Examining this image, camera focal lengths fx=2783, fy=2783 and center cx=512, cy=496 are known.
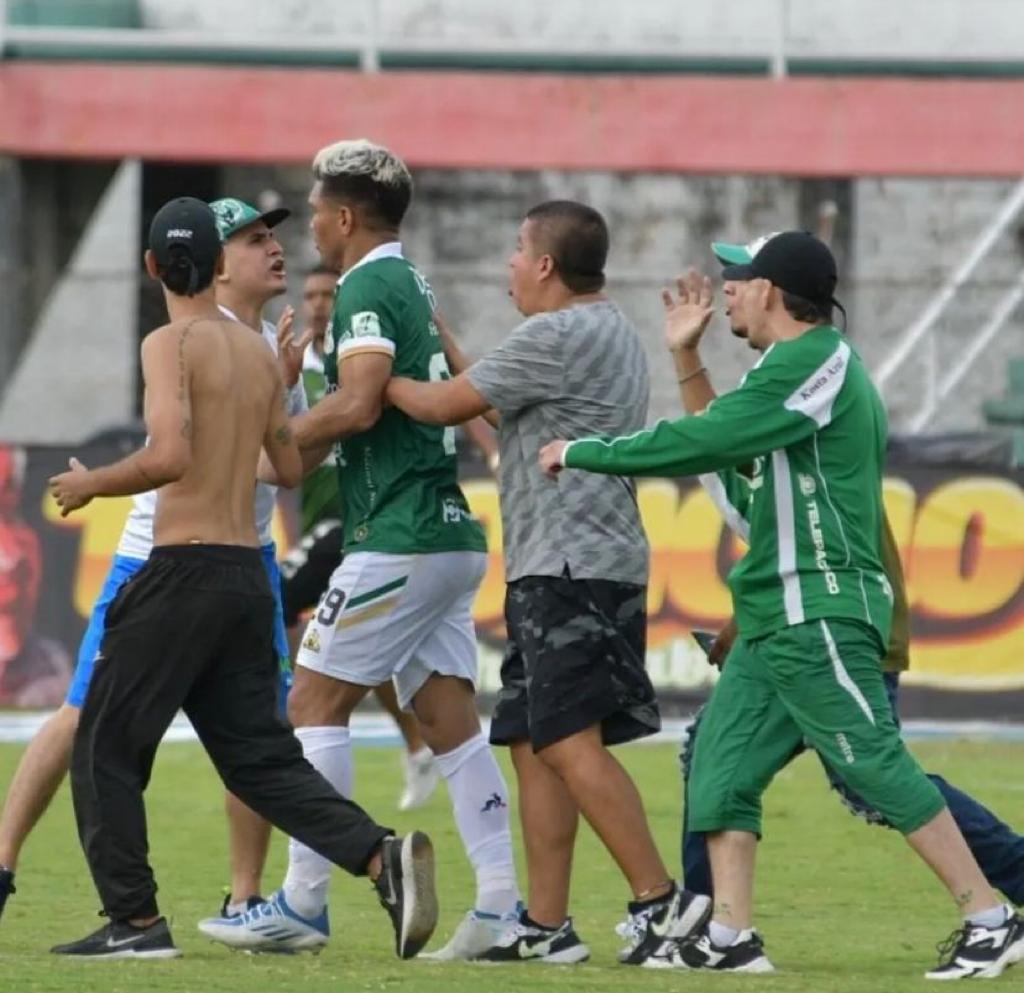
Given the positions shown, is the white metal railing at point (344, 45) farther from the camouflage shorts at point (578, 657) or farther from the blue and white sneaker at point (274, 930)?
the blue and white sneaker at point (274, 930)

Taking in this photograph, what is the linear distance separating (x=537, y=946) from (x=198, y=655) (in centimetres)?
135

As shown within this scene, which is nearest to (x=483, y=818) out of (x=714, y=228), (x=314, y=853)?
(x=314, y=853)

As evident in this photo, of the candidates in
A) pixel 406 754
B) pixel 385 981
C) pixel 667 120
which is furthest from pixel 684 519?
pixel 385 981

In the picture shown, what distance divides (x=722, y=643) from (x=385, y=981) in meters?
1.73

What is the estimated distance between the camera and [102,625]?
769 cm

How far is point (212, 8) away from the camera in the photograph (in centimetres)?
2291

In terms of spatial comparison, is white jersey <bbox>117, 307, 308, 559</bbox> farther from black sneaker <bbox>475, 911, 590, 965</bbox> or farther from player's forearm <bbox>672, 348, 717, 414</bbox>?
black sneaker <bbox>475, 911, 590, 965</bbox>

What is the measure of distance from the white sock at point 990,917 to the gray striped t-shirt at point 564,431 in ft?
4.45

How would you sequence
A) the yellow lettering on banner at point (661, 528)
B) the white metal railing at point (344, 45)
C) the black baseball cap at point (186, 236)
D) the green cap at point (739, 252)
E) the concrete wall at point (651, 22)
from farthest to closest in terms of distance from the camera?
the concrete wall at point (651, 22)
the white metal railing at point (344, 45)
the yellow lettering on banner at point (661, 528)
the green cap at point (739, 252)
the black baseball cap at point (186, 236)

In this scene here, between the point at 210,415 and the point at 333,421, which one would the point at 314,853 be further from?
the point at 210,415

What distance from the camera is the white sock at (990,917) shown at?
7348mm

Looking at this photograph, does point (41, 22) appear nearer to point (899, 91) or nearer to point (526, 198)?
point (526, 198)

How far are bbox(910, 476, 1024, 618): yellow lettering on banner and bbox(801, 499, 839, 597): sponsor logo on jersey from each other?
29.2ft

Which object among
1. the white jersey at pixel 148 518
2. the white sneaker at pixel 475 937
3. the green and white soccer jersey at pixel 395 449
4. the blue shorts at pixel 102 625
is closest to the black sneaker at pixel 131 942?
the blue shorts at pixel 102 625
